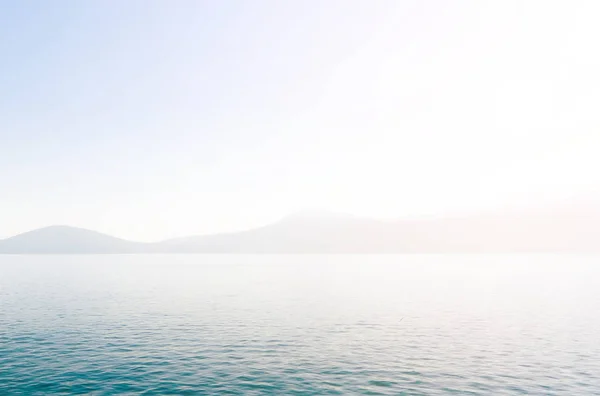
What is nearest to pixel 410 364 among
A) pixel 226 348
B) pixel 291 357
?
pixel 291 357

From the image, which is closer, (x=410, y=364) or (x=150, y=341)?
(x=410, y=364)

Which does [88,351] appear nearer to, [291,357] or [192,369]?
[192,369]

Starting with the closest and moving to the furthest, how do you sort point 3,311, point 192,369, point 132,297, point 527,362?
point 192,369
point 527,362
point 3,311
point 132,297

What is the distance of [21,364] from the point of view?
57094 millimetres

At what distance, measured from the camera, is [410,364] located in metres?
59.2

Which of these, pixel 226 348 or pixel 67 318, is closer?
pixel 226 348

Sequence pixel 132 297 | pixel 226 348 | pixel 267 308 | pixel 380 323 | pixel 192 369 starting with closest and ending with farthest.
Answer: pixel 192 369
pixel 226 348
pixel 380 323
pixel 267 308
pixel 132 297

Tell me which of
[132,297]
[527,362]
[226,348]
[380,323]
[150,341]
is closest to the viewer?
[527,362]

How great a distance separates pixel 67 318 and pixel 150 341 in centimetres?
3419

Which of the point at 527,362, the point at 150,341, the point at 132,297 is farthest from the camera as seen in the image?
the point at 132,297

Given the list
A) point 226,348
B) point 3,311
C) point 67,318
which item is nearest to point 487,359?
point 226,348

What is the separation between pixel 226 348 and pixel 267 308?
46630 millimetres

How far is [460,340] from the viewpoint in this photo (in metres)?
75.4

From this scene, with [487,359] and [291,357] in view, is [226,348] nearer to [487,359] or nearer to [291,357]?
[291,357]
